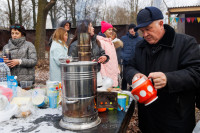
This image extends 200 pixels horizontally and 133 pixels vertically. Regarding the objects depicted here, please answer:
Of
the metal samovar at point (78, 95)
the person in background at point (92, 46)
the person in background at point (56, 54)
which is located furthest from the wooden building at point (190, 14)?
the metal samovar at point (78, 95)

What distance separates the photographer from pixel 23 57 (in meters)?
3.17

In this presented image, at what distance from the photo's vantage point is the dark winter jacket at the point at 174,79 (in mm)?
1629

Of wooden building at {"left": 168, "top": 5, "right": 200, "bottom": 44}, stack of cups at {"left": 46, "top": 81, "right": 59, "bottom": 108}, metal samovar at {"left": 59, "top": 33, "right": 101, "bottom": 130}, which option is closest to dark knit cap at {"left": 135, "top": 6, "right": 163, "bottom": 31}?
metal samovar at {"left": 59, "top": 33, "right": 101, "bottom": 130}

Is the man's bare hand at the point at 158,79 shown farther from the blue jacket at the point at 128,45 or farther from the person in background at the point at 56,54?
the blue jacket at the point at 128,45

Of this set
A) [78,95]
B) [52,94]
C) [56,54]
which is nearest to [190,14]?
[56,54]

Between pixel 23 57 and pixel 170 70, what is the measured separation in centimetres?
237

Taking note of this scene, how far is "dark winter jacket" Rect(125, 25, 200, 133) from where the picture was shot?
163 centimetres

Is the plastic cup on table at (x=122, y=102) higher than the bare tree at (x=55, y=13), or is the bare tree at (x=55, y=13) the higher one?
the bare tree at (x=55, y=13)

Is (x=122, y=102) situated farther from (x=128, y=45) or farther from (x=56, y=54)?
(x=128, y=45)

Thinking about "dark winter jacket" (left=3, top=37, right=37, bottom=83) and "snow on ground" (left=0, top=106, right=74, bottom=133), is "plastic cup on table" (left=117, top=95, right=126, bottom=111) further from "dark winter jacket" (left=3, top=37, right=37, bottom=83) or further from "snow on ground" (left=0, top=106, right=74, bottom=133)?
"dark winter jacket" (left=3, top=37, right=37, bottom=83)

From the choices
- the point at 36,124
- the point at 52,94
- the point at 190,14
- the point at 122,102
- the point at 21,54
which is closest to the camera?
the point at 36,124

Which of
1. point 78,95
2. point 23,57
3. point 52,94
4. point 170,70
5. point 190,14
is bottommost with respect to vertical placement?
point 52,94

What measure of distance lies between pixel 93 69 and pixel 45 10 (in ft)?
33.6

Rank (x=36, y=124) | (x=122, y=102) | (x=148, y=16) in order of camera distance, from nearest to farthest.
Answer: (x=36, y=124) → (x=148, y=16) → (x=122, y=102)
